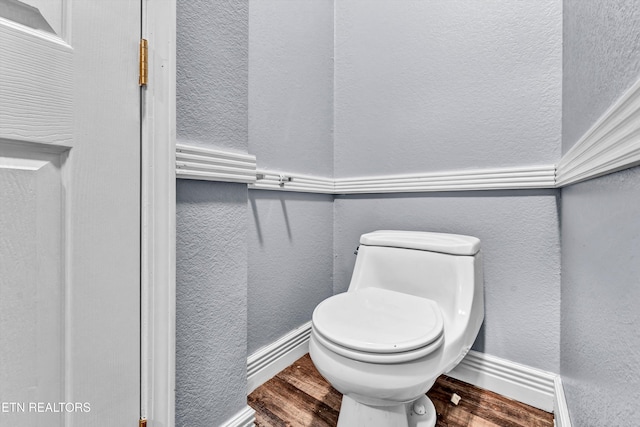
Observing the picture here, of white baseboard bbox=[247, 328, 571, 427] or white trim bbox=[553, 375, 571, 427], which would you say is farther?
white baseboard bbox=[247, 328, 571, 427]

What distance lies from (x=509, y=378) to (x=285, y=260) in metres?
0.97

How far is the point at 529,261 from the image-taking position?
1021mm

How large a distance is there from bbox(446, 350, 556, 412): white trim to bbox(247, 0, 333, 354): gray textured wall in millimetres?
691

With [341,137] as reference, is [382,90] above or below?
above

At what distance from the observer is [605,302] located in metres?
0.48

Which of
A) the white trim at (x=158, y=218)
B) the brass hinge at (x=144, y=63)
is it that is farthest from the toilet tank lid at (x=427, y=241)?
the brass hinge at (x=144, y=63)

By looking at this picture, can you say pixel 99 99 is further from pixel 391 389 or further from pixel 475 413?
pixel 475 413

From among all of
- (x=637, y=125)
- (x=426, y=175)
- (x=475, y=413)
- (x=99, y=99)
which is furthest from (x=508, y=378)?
(x=99, y=99)

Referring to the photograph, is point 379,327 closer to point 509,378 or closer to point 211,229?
point 211,229

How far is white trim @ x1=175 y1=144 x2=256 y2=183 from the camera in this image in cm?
62

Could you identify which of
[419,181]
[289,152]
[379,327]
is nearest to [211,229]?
[379,327]

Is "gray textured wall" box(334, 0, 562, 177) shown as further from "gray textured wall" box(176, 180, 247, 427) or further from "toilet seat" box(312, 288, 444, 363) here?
"gray textured wall" box(176, 180, 247, 427)

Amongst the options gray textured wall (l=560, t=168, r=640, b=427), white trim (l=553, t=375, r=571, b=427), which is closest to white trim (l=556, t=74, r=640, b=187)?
gray textured wall (l=560, t=168, r=640, b=427)

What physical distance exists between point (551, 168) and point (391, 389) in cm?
90
